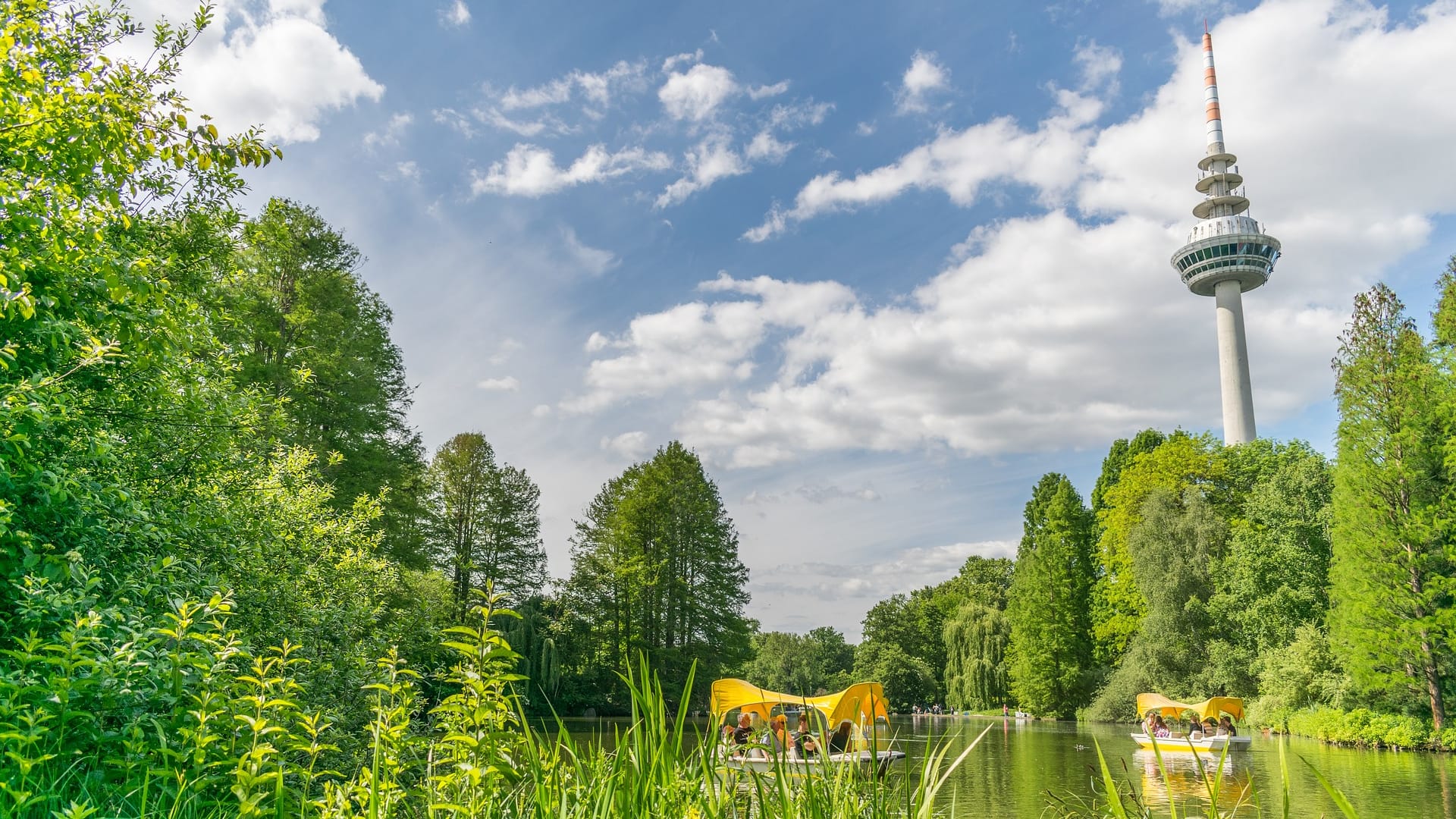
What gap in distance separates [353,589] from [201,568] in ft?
14.7

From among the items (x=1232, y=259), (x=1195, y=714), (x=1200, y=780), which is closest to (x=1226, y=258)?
(x=1232, y=259)

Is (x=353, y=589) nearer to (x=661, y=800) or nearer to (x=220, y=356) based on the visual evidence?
(x=220, y=356)

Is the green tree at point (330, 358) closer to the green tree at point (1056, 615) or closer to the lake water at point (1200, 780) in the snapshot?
the lake water at point (1200, 780)

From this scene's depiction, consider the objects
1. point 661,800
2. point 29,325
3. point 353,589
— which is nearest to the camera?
point 661,800

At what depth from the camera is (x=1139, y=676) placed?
37219mm

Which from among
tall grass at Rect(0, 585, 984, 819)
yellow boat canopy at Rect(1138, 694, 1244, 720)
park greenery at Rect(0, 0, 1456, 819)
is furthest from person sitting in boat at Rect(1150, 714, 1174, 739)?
tall grass at Rect(0, 585, 984, 819)

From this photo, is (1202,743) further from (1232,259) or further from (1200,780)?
(1232,259)

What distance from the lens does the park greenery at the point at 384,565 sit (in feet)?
10.5

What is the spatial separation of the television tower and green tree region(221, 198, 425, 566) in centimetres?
5141

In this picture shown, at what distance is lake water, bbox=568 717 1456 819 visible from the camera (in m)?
14.6

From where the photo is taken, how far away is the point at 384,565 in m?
13.8

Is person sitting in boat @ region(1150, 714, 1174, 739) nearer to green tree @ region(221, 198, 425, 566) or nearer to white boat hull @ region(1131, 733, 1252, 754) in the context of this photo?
white boat hull @ region(1131, 733, 1252, 754)

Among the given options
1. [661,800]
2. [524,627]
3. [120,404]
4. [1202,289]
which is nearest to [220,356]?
[120,404]

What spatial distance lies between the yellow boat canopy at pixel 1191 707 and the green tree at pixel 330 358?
24222 mm
